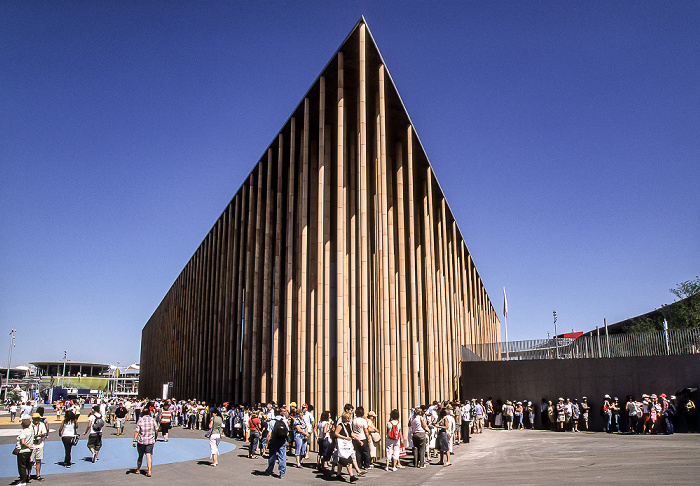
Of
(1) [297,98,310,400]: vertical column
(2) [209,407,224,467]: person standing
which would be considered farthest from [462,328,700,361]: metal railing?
(2) [209,407,224,467]: person standing

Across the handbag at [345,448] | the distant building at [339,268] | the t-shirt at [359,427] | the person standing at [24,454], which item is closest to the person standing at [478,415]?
the distant building at [339,268]

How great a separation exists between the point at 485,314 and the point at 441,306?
26.8 metres

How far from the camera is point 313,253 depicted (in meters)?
25.4

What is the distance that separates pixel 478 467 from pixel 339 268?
27.6 feet

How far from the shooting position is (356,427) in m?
13.4

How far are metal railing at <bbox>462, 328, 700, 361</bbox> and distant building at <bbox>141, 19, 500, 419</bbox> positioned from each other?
4.67m

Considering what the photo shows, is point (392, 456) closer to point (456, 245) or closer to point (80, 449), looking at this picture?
point (80, 449)

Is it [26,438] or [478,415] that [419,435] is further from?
[478,415]

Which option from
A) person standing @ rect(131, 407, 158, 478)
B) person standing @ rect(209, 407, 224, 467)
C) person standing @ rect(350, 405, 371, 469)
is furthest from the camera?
person standing @ rect(209, 407, 224, 467)

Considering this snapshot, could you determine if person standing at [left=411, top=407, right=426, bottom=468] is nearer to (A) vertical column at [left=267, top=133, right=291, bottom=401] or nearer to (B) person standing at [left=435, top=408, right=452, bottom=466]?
(B) person standing at [left=435, top=408, right=452, bottom=466]

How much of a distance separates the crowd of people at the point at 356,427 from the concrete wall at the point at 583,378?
44cm

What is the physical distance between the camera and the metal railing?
24422 millimetres

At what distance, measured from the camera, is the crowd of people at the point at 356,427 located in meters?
13.0

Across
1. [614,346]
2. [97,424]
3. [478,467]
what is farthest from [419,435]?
[614,346]
